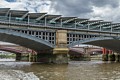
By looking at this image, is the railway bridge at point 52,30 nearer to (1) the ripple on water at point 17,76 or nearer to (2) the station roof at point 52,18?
(2) the station roof at point 52,18

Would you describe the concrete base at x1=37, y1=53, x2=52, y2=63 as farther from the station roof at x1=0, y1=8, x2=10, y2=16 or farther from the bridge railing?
the station roof at x1=0, y1=8, x2=10, y2=16

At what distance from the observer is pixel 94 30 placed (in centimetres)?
6344

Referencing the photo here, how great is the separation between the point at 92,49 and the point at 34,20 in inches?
3242

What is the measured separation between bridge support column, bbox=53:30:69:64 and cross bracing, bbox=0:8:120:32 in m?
2.13

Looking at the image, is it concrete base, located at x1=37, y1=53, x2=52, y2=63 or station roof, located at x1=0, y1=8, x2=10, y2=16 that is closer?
station roof, located at x1=0, y1=8, x2=10, y2=16

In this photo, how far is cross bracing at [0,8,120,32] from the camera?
52938 mm

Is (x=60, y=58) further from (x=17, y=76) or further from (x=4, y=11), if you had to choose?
(x=17, y=76)

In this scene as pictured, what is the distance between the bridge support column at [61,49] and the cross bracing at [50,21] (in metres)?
2.13

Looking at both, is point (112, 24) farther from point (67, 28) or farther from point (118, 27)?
point (67, 28)

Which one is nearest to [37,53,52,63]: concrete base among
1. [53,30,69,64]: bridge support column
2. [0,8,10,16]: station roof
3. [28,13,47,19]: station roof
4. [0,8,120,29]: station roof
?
[53,30,69,64]: bridge support column

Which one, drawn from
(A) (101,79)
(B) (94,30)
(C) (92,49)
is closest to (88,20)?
(B) (94,30)

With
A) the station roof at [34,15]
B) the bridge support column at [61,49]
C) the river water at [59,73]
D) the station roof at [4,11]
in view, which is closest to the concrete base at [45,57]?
the bridge support column at [61,49]

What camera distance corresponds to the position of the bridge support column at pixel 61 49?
5555cm

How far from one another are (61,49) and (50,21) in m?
7.41
